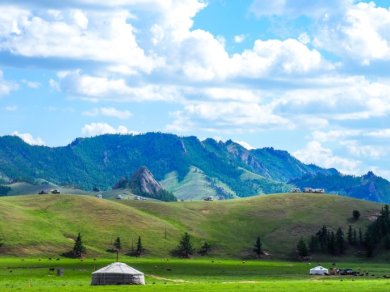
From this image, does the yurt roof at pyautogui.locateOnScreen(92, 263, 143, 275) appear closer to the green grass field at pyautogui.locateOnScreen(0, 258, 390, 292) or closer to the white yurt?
the white yurt

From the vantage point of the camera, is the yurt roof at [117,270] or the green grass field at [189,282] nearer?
the green grass field at [189,282]

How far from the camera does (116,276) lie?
354 feet

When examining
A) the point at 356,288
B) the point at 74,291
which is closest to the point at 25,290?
the point at 74,291

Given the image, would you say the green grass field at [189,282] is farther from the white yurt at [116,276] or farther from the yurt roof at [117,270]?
the yurt roof at [117,270]

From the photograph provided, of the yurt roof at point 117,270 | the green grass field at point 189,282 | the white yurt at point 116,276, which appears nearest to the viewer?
the green grass field at point 189,282

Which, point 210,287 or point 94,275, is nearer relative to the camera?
point 210,287

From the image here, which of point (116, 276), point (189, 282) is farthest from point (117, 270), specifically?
point (189, 282)

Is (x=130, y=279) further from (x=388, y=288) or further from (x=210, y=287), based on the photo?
(x=388, y=288)

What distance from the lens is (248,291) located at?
8431cm

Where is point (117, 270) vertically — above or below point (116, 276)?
above

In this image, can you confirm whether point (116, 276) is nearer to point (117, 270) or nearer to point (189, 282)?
point (117, 270)

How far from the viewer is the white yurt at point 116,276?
10644 cm

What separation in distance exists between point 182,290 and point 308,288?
654 inches

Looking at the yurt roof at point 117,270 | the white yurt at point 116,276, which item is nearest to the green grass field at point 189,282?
the white yurt at point 116,276
